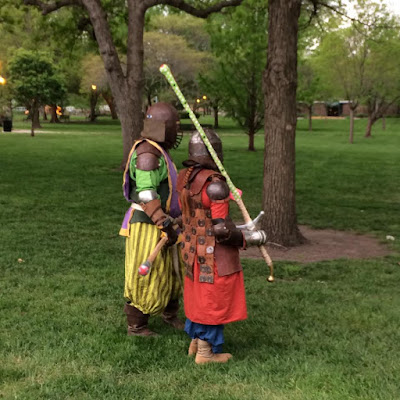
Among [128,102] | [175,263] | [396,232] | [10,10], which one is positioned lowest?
[396,232]

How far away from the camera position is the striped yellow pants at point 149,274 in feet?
13.6

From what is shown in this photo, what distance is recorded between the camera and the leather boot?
4633mm

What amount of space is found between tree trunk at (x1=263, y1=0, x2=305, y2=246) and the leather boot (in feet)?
11.1

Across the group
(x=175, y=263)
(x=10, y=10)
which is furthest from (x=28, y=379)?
(x=10, y=10)

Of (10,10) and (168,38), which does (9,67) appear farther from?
(10,10)

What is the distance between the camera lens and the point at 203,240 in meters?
3.71

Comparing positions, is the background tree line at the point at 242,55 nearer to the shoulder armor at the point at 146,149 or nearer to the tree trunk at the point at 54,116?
the shoulder armor at the point at 146,149

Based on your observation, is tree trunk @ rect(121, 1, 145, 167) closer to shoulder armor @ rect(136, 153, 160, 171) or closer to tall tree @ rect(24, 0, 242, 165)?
tall tree @ rect(24, 0, 242, 165)

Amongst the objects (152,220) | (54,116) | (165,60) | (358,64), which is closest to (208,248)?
(152,220)

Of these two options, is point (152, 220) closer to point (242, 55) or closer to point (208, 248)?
point (208, 248)

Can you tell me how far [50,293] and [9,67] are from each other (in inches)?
1590

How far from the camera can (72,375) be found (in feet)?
12.0

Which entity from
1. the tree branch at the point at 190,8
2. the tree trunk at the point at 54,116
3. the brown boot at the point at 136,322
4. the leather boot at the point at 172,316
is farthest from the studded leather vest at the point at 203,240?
the tree trunk at the point at 54,116

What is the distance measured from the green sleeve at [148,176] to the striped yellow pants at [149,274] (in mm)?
370
